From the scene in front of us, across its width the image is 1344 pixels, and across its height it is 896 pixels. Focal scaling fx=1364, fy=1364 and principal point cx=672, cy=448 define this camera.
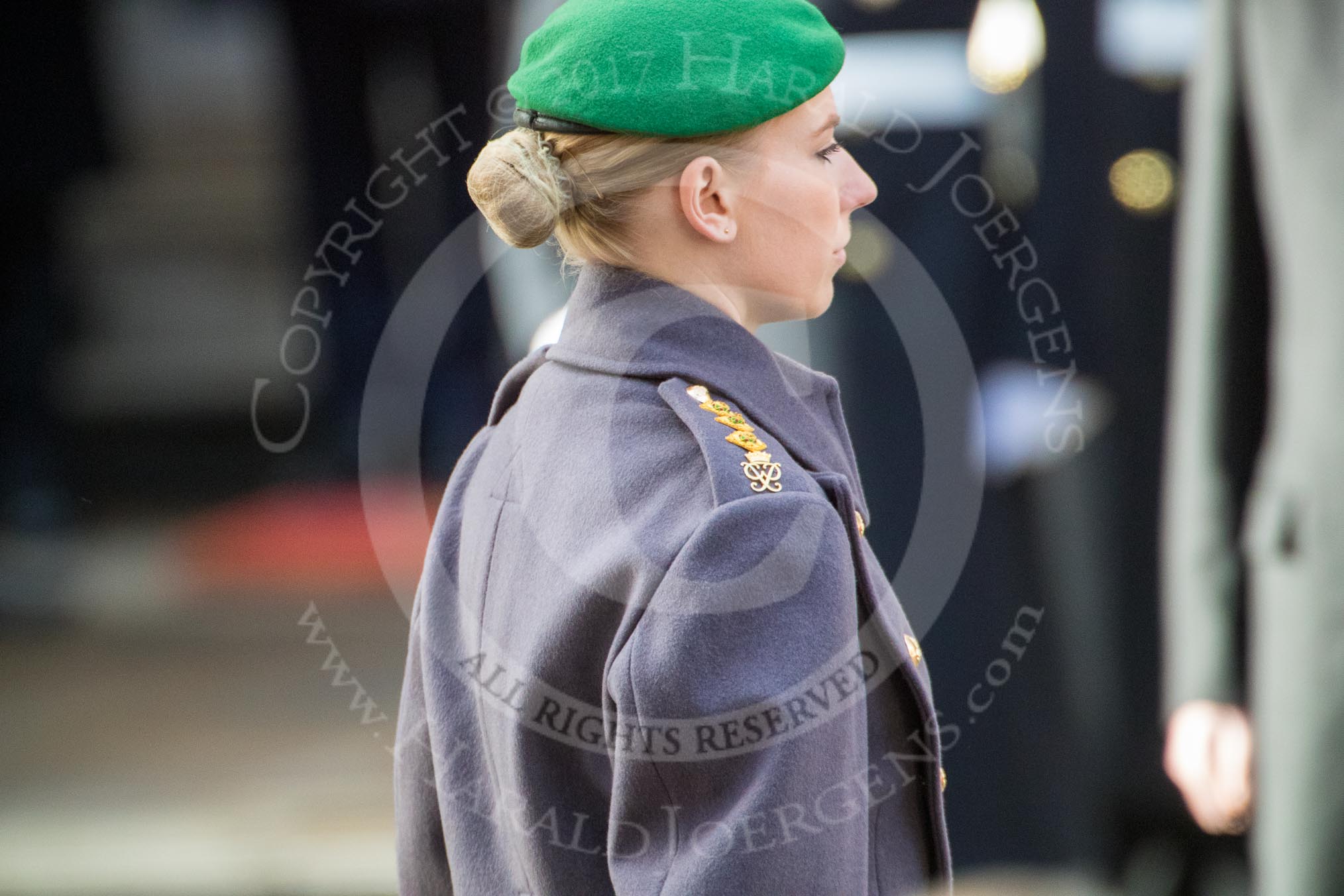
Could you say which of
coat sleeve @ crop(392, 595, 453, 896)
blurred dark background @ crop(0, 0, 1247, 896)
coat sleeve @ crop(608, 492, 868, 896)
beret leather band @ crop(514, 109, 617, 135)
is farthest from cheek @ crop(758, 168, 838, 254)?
blurred dark background @ crop(0, 0, 1247, 896)

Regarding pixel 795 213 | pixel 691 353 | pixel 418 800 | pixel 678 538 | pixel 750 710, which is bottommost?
pixel 418 800

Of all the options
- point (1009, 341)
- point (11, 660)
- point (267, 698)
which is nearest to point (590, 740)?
point (1009, 341)

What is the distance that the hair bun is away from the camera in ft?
3.70

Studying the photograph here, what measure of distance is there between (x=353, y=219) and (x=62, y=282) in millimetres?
1044

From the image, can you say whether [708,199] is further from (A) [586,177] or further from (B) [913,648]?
(B) [913,648]

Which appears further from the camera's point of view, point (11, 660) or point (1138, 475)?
point (11, 660)

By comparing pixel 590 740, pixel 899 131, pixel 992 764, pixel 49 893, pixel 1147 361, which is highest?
pixel 899 131

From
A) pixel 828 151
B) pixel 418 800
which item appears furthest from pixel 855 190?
pixel 418 800

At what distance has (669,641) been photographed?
37.2 inches

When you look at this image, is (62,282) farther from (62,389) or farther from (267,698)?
(267,698)

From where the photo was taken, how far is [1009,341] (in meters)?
2.46

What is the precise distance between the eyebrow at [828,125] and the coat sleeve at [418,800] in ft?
1.91

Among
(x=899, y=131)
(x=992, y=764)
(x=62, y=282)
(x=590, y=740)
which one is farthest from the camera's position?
(x=62, y=282)

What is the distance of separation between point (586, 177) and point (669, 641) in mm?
412
